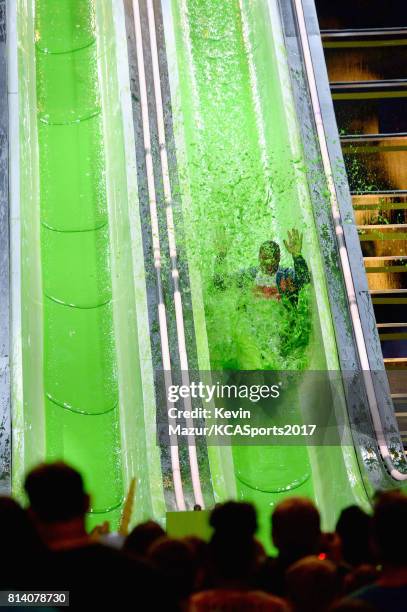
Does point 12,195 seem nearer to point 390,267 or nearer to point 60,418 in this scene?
point 60,418

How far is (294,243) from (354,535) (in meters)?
4.89

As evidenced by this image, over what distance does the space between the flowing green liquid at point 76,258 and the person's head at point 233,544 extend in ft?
14.2

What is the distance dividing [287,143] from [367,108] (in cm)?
238

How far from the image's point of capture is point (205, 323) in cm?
760

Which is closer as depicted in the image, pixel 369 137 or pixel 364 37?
pixel 369 137

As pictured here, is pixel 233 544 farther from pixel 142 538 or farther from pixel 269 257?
pixel 269 257

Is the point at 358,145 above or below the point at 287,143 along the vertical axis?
above

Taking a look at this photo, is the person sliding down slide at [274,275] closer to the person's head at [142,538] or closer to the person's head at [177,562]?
the person's head at [142,538]

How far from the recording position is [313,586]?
8.05 feet

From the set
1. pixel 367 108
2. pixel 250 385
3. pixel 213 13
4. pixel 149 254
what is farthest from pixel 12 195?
pixel 367 108

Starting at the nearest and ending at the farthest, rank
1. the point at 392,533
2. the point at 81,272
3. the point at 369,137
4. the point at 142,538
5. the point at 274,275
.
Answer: the point at 392,533
the point at 142,538
the point at 274,275
the point at 81,272
the point at 369,137

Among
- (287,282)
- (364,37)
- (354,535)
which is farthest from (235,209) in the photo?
(354,535)

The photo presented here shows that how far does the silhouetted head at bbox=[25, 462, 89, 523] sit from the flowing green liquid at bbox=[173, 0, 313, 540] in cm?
427

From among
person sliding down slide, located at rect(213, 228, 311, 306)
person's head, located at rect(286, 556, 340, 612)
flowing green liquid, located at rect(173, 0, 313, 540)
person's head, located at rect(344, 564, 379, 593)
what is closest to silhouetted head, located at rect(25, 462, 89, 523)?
person's head, located at rect(286, 556, 340, 612)
